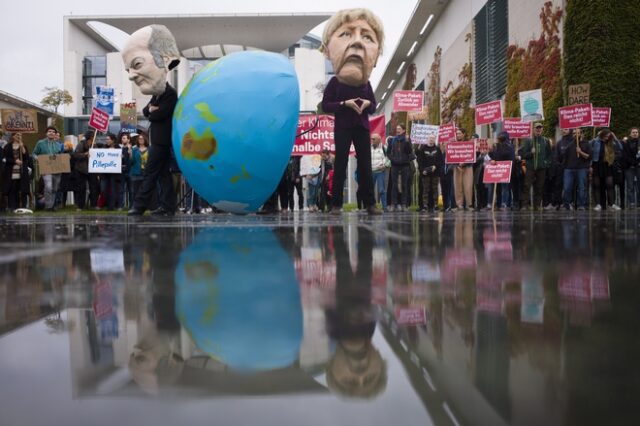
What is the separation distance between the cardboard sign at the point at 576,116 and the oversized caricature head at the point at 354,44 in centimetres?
729

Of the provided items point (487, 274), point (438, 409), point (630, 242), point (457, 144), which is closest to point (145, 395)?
point (438, 409)

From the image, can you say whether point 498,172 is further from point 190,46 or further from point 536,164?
point 190,46

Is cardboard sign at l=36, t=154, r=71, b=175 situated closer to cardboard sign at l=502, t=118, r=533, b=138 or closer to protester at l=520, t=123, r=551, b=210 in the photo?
cardboard sign at l=502, t=118, r=533, b=138

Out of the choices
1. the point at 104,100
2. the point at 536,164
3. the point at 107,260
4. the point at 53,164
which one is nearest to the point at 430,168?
the point at 536,164

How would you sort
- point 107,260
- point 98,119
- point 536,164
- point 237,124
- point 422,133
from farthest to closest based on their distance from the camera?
1. point 422,133
2. point 98,119
3. point 536,164
4. point 237,124
5. point 107,260

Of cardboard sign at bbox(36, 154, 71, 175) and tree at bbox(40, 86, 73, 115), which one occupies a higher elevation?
tree at bbox(40, 86, 73, 115)

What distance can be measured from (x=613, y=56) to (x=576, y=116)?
2546 millimetres

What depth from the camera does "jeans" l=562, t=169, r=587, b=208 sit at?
1072 cm

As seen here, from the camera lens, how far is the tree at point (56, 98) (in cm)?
3616

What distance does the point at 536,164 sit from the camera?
480 inches

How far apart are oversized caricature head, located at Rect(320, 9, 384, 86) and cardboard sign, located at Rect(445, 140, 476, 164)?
6930 mm

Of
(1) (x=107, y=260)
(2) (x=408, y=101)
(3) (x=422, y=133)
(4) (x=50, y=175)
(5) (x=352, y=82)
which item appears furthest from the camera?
(2) (x=408, y=101)

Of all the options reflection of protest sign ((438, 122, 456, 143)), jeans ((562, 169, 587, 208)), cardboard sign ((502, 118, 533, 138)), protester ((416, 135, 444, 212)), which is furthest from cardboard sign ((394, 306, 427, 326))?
reflection of protest sign ((438, 122, 456, 143))

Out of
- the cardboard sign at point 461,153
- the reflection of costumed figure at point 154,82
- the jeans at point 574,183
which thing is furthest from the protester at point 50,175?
the jeans at point 574,183
